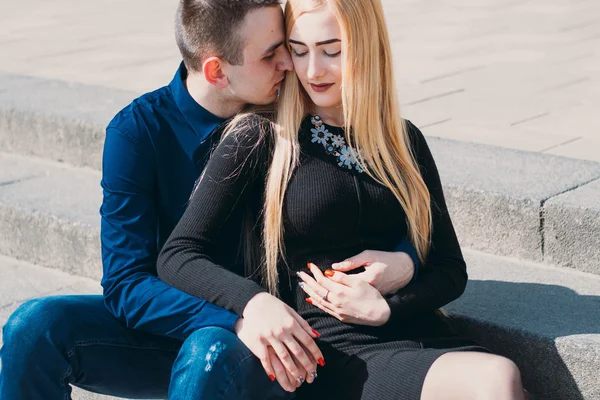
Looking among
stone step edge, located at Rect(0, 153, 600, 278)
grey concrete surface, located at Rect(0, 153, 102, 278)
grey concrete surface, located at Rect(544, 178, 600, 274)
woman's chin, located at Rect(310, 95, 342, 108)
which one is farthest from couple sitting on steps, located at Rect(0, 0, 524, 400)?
grey concrete surface, located at Rect(0, 153, 102, 278)

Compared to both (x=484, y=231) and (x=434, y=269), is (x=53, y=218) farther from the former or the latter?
(x=434, y=269)

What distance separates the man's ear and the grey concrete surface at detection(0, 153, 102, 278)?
4.06ft

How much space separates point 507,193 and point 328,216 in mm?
896

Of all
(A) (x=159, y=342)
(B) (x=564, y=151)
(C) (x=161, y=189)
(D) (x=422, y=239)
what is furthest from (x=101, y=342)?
(B) (x=564, y=151)

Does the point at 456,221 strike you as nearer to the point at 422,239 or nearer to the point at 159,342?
the point at 422,239

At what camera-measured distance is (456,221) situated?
354cm

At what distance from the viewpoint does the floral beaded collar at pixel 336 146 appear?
276 cm

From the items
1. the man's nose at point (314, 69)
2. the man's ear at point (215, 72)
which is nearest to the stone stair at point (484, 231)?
the man's nose at point (314, 69)

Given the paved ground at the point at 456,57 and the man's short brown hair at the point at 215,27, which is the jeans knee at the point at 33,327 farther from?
the paved ground at the point at 456,57

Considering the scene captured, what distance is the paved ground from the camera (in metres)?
4.52

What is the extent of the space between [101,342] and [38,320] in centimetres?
18

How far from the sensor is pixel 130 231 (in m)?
2.82

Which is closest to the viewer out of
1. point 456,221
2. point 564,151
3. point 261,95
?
point 261,95

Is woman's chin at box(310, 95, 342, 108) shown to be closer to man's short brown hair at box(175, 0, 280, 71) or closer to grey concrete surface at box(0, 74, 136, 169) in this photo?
man's short brown hair at box(175, 0, 280, 71)
